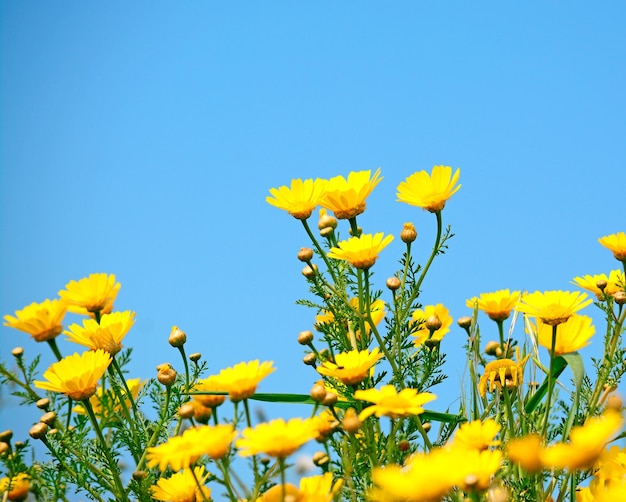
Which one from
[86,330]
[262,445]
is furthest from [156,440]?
[262,445]

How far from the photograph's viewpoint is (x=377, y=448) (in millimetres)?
2012

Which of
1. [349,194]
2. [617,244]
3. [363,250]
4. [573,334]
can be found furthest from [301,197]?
[617,244]

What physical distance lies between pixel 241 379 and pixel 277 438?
0.24 m

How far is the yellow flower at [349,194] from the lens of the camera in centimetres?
237

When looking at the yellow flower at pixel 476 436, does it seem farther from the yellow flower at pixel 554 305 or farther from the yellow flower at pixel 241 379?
the yellow flower at pixel 554 305

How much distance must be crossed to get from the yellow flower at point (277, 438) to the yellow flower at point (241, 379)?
15 centimetres

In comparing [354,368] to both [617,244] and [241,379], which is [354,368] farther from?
[617,244]

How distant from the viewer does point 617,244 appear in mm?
2496

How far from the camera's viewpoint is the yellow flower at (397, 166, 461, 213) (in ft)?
7.73

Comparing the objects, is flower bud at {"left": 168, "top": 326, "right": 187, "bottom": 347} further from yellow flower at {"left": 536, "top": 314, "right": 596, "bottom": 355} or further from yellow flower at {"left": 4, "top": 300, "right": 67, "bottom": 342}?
yellow flower at {"left": 536, "top": 314, "right": 596, "bottom": 355}

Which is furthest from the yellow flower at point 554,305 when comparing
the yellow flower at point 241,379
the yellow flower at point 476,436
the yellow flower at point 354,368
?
the yellow flower at point 241,379

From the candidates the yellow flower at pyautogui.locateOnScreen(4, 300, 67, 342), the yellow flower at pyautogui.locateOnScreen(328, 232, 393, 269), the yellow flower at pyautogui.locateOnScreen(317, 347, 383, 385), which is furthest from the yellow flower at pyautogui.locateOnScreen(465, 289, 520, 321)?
the yellow flower at pyautogui.locateOnScreen(4, 300, 67, 342)

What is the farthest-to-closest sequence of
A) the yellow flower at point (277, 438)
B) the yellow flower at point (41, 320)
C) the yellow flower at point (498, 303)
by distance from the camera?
the yellow flower at point (498, 303)
the yellow flower at point (41, 320)
the yellow flower at point (277, 438)

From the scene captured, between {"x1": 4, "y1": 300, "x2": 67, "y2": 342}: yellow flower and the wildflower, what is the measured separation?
1194mm
